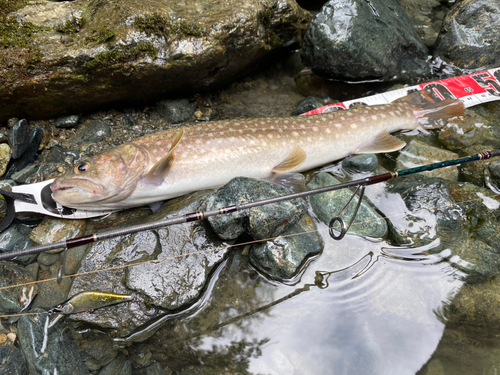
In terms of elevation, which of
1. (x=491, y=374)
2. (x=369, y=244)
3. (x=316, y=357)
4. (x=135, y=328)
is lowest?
(x=135, y=328)

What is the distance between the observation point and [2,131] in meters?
3.90

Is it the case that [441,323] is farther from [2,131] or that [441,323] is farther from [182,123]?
[2,131]

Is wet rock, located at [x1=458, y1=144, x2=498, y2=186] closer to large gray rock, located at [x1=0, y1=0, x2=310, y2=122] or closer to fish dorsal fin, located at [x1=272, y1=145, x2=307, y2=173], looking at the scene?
fish dorsal fin, located at [x1=272, y1=145, x2=307, y2=173]

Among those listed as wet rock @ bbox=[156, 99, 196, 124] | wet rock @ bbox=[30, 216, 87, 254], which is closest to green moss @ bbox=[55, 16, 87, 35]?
wet rock @ bbox=[156, 99, 196, 124]

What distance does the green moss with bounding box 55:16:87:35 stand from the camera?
385cm

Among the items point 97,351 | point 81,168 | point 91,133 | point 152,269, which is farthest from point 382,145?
point 97,351

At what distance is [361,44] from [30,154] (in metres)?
4.58

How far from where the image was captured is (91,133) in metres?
4.23

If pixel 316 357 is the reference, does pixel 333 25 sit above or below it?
above

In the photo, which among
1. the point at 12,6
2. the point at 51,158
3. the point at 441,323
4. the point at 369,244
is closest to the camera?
the point at 441,323

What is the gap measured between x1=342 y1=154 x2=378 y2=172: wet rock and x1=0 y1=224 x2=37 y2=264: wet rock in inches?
143

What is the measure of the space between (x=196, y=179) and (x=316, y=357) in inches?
81.5

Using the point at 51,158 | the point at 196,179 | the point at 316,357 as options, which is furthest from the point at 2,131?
the point at 316,357

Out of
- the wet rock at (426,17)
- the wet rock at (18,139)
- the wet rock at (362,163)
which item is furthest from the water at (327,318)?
the wet rock at (426,17)
